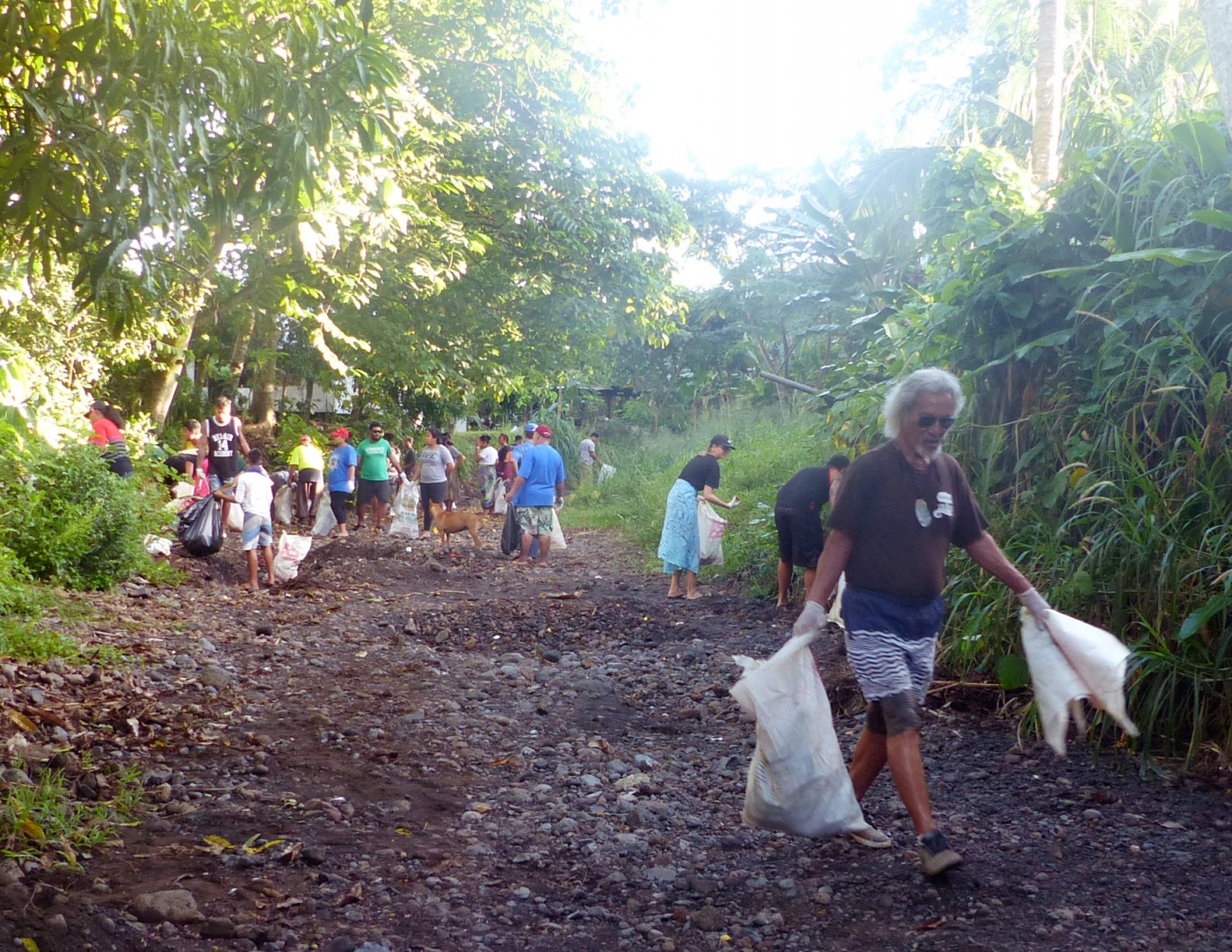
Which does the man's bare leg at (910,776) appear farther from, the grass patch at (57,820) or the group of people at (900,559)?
the grass patch at (57,820)

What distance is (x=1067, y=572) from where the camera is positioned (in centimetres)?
547

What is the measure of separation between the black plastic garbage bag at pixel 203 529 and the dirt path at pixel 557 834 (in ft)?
9.82

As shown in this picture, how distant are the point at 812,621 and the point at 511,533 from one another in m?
9.66

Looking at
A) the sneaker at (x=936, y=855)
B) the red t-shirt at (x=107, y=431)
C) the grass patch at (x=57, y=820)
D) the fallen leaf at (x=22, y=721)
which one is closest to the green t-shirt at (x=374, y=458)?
the red t-shirt at (x=107, y=431)

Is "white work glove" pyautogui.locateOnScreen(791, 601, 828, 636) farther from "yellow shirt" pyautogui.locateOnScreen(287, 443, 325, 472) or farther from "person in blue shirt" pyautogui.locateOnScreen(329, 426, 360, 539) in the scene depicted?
"yellow shirt" pyautogui.locateOnScreen(287, 443, 325, 472)

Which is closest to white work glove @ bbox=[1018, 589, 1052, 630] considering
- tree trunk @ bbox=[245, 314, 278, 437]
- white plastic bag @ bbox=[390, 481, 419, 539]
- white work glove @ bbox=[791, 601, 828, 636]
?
white work glove @ bbox=[791, 601, 828, 636]

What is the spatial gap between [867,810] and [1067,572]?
5.99 feet

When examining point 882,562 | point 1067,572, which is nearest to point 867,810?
point 882,562

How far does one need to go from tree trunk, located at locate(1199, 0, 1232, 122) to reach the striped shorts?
7.89ft

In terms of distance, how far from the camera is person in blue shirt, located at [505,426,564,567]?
12.5 metres

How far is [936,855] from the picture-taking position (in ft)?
11.8

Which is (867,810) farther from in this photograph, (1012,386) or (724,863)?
(1012,386)

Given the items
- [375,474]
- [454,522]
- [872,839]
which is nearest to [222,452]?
[375,474]

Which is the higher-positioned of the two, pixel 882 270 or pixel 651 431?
pixel 882 270
